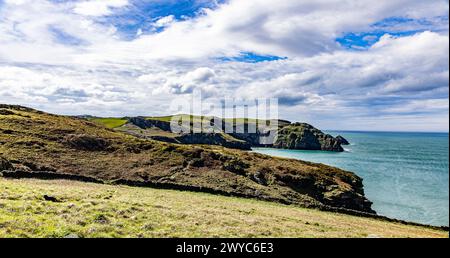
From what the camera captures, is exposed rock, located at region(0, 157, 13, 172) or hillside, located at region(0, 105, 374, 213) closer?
exposed rock, located at region(0, 157, 13, 172)

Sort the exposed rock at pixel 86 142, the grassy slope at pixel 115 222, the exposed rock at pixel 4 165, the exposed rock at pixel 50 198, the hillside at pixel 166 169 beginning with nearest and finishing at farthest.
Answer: the grassy slope at pixel 115 222
the exposed rock at pixel 50 198
the exposed rock at pixel 4 165
the hillside at pixel 166 169
the exposed rock at pixel 86 142

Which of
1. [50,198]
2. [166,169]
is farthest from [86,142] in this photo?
[50,198]

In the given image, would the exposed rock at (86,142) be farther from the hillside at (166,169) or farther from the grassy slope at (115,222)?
the grassy slope at (115,222)

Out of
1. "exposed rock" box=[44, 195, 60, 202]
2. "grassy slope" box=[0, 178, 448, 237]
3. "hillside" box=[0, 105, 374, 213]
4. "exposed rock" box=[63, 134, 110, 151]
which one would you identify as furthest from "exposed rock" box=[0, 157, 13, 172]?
"exposed rock" box=[44, 195, 60, 202]

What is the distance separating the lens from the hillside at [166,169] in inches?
2180

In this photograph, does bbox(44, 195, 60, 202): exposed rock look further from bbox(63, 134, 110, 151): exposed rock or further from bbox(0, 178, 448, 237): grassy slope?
bbox(63, 134, 110, 151): exposed rock

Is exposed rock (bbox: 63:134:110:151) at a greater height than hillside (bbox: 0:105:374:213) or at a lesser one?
greater

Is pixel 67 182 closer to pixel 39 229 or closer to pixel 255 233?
pixel 39 229

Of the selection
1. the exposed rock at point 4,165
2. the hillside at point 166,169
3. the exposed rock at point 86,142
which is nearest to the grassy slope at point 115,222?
the exposed rock at point 4,165

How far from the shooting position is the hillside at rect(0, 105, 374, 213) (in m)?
55.4
